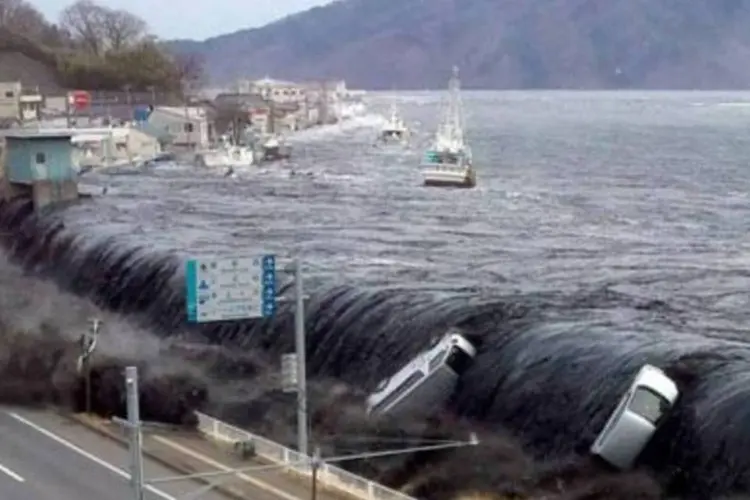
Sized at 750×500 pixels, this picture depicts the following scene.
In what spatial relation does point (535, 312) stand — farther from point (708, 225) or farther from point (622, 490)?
point (708, 225)

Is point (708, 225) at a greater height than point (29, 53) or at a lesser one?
lesser

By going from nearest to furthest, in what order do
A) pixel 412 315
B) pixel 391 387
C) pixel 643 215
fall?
pixel 391 387 < pixel 412 315 < pixel 643 215

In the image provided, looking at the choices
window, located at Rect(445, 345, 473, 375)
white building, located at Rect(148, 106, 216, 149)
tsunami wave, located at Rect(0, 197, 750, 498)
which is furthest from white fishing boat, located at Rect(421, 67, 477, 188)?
window, located at Rect(445, 345, 473, 375)

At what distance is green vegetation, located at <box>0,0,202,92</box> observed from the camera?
94750 mm

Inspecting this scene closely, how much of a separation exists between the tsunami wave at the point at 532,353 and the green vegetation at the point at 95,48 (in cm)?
6292

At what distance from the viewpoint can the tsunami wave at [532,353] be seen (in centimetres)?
1995

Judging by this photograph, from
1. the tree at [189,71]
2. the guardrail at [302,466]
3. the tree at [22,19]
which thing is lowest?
the guardrail at [302,466]

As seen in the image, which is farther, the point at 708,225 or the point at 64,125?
the point at 64,125

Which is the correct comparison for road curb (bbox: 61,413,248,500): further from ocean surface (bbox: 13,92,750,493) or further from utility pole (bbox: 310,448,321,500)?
ocean surface (bbox: 13,92,750,493)

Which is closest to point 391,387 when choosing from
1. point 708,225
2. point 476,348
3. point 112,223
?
point 476,348

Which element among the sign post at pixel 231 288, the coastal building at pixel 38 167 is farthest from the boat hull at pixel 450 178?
the sign post at pixel 231 288

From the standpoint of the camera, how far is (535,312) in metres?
28.0

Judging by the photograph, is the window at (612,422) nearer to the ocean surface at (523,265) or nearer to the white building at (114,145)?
the ocean surface at (523,265)

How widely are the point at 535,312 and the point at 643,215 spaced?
919 inches
